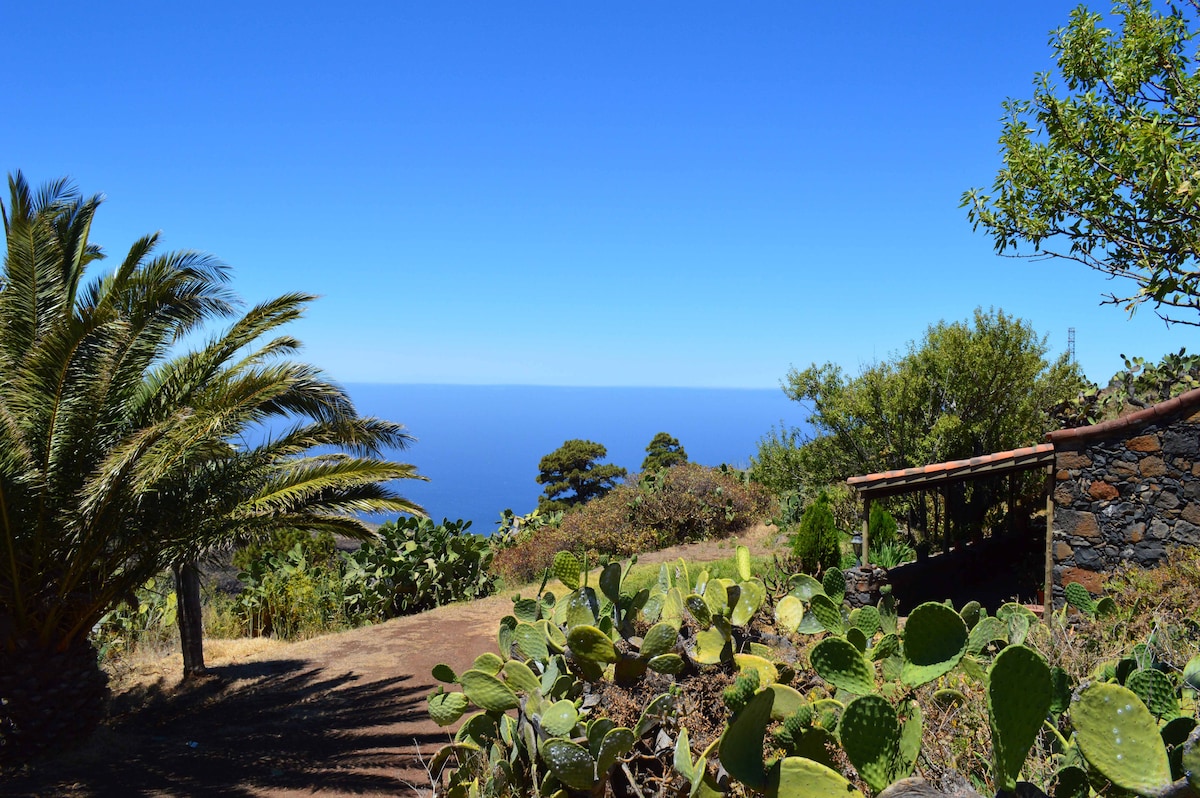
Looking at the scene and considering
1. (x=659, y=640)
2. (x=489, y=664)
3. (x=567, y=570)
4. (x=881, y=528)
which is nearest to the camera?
(x=659, y=640)

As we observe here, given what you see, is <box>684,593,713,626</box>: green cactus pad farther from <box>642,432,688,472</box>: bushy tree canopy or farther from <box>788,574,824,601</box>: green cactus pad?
<box>642,432,688,472</box>: bushy tree canopy

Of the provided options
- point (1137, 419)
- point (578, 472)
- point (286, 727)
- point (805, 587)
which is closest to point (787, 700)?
point (805, 587)

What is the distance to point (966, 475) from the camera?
10117 mm

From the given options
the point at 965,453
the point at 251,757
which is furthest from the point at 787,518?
the point at 251,757

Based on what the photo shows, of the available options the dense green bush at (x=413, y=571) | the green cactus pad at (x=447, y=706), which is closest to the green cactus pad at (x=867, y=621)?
the green cactus pad at (x=447, y=706)

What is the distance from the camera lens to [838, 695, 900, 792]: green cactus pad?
2.45m

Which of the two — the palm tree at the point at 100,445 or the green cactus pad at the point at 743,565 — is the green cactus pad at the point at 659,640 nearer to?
the green cactus pad at the point at 743,565

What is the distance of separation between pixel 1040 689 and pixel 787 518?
52.2 feet

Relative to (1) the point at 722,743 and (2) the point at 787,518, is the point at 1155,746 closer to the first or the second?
(1) the point at 722,743

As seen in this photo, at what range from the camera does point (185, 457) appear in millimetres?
7945

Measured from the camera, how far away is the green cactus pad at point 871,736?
2451 millimetres

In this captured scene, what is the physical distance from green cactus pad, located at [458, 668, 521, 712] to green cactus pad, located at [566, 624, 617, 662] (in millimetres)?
417

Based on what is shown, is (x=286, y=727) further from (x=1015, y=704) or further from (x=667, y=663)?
(x=1015, y=704)

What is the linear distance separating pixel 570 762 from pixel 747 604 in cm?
118
